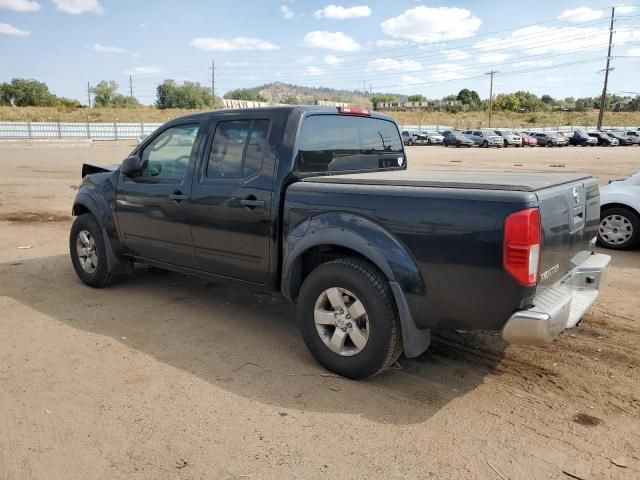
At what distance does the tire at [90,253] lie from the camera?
562cm

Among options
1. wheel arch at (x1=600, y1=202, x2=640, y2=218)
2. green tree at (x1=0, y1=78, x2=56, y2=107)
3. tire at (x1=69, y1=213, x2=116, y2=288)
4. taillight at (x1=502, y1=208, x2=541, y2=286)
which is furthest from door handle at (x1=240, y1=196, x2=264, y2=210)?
green tree at (x1=0, y1=78, x2=56, y2=107)

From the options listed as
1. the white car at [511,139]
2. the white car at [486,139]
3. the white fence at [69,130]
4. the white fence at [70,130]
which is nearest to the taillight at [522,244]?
the white fence at [70,130]

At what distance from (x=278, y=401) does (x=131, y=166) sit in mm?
2823

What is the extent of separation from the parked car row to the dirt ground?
44.1 metres

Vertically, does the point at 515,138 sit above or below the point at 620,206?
above

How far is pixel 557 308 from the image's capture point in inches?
123

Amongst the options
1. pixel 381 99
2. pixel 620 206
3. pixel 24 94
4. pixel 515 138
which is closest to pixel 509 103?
pixel 381 99

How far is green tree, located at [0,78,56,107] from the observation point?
9350cm

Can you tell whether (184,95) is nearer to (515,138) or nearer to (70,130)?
(70,130)

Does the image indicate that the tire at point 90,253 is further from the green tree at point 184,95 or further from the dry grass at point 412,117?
the green tree at point 184,95

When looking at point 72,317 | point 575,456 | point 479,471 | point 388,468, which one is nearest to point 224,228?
point 72,317

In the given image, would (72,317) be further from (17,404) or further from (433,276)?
(433,276)

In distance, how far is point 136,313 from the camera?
506 cm

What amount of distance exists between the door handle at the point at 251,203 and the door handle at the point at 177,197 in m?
0.73
